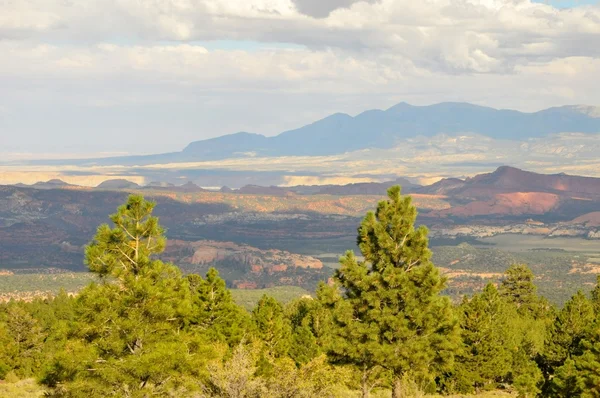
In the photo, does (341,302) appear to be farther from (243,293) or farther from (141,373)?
(243,293)

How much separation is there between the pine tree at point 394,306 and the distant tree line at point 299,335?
6cm

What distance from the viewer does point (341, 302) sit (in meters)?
42.4

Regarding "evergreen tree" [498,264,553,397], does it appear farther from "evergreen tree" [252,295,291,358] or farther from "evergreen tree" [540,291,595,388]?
"evergreen tree" [252,295,291,358]

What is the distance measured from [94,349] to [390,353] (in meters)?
14.8

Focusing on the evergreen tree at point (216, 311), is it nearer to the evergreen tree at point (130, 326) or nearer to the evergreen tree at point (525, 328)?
the evergreen tree at point (525, 328)

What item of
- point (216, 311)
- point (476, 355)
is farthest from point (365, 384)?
point (476, 355)

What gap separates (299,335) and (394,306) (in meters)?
21.0

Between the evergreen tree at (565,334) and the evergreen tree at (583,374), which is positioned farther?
the evergreen tree at (565,334)

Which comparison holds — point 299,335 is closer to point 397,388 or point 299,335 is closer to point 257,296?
point 397,388

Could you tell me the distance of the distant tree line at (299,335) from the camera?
32000 millimetres

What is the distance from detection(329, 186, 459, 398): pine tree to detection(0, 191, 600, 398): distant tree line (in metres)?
0.06

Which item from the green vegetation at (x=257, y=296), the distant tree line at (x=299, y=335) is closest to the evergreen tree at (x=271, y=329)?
the distant tree line at (x=299, y=335)

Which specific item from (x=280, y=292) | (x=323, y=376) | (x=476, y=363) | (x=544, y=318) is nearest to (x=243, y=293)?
(x=280, y=292)

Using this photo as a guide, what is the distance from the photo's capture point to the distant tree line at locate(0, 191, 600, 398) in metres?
32.0
